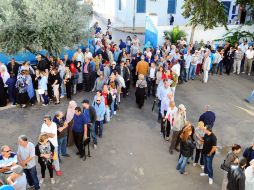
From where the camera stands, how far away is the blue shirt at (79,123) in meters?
8.93

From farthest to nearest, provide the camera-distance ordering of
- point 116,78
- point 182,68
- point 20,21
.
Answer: point 182,68 < point 20,21 < point 116,78

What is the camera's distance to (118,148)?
10.2m

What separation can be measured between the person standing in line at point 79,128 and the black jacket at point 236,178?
12.8 ft

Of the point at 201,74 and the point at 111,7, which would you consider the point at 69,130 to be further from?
the point at 111,7

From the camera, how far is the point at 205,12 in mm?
17406

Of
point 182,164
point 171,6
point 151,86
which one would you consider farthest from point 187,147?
point 171,6

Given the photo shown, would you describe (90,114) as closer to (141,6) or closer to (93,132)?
(93,132)

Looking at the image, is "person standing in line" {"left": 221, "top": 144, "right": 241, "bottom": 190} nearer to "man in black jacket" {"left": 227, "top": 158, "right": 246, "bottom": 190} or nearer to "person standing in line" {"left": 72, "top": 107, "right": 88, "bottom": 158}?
"man in black jacket" {"left": 227, "top": 158, "right": 246, "bottom": 190}

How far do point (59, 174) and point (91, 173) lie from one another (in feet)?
2.72

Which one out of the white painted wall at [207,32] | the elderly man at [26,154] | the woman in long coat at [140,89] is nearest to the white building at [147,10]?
the white painted wall at [207,32]

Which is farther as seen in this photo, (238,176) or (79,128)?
(79,128)

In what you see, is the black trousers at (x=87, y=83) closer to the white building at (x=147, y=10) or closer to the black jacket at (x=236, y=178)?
the black jacket at (x=236, y=178)

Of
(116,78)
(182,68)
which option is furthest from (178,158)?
(182,68)

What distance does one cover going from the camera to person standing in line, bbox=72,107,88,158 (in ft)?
29.3
